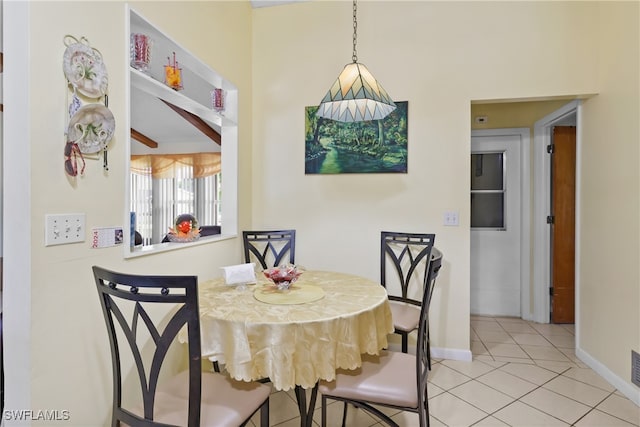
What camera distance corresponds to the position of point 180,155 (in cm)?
657

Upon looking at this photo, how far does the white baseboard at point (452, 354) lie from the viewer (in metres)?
2.59

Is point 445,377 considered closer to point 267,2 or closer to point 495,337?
point 495,337

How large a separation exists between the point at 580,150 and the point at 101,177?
3293 mm

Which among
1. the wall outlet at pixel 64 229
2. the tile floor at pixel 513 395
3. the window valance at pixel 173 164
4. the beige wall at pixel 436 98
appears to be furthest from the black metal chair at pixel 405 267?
the window valance at pixel 173 164

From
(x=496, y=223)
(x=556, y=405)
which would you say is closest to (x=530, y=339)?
(x=556, y=405)

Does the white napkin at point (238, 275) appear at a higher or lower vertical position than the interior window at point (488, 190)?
lower

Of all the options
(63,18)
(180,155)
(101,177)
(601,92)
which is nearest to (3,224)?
(101,177)

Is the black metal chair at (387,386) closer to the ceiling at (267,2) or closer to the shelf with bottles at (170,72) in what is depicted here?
the shelf with bottles at (170,72)

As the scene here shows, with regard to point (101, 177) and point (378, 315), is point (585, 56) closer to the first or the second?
point (378, 315)

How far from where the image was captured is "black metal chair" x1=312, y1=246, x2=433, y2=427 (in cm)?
134

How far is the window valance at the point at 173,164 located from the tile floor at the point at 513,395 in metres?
5.11

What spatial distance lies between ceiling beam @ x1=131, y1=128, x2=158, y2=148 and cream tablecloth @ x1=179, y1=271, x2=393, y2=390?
5.91 meters

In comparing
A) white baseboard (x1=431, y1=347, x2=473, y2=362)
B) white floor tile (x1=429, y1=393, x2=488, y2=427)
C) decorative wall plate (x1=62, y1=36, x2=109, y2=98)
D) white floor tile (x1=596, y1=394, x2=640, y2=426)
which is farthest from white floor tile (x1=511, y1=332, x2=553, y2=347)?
decorative wall plate (x1=62, y1=36, x2=109, y2=98)

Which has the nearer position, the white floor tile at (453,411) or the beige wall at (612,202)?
the white floor tile at (453,411)
